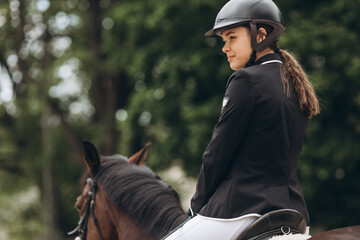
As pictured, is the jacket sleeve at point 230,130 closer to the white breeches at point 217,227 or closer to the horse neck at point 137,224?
the white breeches at point 217,227

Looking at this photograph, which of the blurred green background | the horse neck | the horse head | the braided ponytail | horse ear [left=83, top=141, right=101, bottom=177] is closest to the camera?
the braided ponytail

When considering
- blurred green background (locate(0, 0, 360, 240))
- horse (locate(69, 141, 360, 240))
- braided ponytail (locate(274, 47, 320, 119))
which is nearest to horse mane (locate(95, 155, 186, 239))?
horse (locate(69, 141, 360, 240))

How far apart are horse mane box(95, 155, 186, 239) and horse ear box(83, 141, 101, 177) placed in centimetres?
5

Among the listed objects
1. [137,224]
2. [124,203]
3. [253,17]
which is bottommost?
[137,224]

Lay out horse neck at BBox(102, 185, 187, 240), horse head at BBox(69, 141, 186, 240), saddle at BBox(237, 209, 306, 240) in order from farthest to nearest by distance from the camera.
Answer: horse head at BBox(69, 141, 186, 240) → horse neck at BBox(102, 185, 187, 240) → saddle at BBox(237, 209, 306, 240)

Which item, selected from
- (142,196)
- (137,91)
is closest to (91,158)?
(142,196)

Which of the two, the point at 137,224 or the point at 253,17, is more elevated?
the point at 253,17

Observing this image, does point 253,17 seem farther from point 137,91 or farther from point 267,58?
point 137,91

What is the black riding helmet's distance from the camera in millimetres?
2732

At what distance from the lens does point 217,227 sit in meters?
2.59

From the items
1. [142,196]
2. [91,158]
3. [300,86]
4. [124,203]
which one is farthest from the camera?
[91,158]

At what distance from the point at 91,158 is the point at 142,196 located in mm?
563

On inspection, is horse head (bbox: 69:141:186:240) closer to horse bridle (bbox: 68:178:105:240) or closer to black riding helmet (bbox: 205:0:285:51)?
horse bridle (bbox: 68:178:105:240)

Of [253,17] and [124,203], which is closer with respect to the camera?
[253,17]
